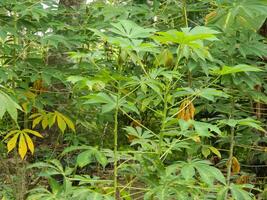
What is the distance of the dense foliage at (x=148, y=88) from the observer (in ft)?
5.05

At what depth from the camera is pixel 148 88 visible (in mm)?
2053

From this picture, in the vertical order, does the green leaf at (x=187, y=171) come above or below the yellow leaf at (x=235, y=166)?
above

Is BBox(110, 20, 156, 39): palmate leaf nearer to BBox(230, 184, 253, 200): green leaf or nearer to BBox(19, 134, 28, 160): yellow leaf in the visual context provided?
BBox(230, 184, 253, 200): green leaf

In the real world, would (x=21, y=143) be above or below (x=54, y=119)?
below

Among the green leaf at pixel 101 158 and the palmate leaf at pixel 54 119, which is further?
the palmate leaf at pixel 54 119

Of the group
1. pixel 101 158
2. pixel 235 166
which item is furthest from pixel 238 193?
pixel 235 166

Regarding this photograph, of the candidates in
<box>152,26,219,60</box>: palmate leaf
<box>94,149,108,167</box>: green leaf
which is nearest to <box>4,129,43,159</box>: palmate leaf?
<box>94,149,108,167</box>: green leaf

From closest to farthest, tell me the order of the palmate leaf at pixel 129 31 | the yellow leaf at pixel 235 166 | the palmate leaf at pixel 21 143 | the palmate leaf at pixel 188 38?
1. the palmate leaf at pixel 188 38
2. the palmate leaf at pixel 129 31
3. the yellow leaf at pixel 235 166
4. the palmate leaf at pixel 21 143

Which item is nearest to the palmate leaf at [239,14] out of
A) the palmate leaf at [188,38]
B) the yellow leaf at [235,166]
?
the palmate leaf at [188,38]

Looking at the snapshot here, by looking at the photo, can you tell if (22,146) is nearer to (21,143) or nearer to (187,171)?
(21,143)

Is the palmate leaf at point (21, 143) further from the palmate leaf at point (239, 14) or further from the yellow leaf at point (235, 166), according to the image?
the palmate leaf at point (239, 14)

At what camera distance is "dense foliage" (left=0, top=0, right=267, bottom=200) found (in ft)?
5.05

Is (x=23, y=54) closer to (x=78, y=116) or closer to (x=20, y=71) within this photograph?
(x=20, y=71)

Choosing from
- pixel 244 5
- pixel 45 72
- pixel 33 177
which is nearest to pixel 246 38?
pixel 244 5
